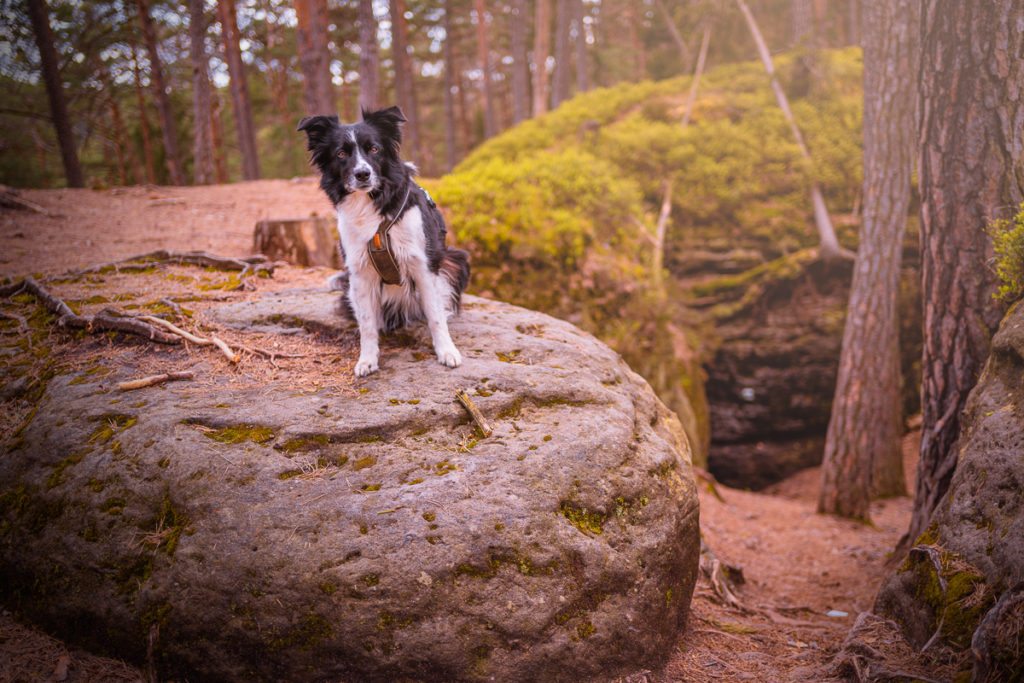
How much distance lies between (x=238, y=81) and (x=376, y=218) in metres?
15.5

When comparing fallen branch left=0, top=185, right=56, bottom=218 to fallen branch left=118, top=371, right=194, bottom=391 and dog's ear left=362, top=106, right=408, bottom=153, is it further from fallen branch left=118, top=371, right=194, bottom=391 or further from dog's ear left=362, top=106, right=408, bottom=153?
dog's ear left=362, top=106, right=408, bottom=153

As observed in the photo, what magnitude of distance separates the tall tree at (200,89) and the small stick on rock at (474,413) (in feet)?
44.9

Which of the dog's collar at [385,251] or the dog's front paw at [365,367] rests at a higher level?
the dog's collar at [385,251]

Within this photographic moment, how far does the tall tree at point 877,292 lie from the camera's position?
6.38 meters

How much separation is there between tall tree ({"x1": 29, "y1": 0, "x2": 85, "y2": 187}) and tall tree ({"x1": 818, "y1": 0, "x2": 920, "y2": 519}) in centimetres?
940

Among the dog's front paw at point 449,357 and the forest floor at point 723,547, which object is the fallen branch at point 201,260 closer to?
the forest floor at point 723,547

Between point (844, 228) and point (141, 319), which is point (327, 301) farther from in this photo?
point (844, 228)

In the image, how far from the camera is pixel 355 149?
3.40 m

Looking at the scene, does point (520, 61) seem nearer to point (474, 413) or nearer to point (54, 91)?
point (54, 91)

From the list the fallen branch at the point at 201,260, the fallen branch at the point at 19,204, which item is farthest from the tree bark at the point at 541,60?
the fallen branch at the point at 201,260

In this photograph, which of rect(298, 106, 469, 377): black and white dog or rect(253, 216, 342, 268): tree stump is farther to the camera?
rect(253, 216, 342, 268): tree stump

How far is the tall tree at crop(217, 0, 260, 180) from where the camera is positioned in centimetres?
1461

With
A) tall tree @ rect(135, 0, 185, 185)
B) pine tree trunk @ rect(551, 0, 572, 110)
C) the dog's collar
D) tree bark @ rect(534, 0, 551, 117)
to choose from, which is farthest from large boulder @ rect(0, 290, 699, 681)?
pine tree trunk @ rect(551, 0, 572, 110)

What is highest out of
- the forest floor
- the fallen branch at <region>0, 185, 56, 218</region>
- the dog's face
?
the dog's face
